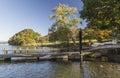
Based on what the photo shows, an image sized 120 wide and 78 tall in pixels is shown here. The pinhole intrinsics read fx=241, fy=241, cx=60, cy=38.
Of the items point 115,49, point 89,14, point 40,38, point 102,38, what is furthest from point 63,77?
point 40,38

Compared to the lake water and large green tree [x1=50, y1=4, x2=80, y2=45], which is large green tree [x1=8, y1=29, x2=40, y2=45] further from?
the lake water

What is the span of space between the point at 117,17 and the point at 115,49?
23946 millimetres

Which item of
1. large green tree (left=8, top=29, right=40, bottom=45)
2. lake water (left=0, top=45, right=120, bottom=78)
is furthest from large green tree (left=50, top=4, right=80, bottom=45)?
large green tree (left=8, top=29, right=40, bottom=45)

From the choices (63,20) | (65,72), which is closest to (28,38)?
(63,20)

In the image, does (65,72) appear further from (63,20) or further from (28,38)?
(28,38)

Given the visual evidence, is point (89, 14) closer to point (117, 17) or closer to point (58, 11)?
point (117, 17)

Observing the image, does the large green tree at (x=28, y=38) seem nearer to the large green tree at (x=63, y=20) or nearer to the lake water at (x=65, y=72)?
the large green tree at (x=63, y=20)

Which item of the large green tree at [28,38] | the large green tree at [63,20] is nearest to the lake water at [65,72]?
the large green tree at [63,20]

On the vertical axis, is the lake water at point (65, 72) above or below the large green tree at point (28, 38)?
below

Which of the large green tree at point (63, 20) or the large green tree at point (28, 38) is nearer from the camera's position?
the large green tree at point (63, 20)

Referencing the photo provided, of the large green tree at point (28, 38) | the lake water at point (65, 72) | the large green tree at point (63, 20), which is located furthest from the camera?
the large green tree at point (28, 38)

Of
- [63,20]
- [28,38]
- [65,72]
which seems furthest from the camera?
[28,38]

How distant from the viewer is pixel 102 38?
72.7 m

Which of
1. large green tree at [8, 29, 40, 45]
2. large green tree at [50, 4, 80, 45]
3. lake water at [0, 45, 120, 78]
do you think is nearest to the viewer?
lake water at [0, 45, 120, 78]
